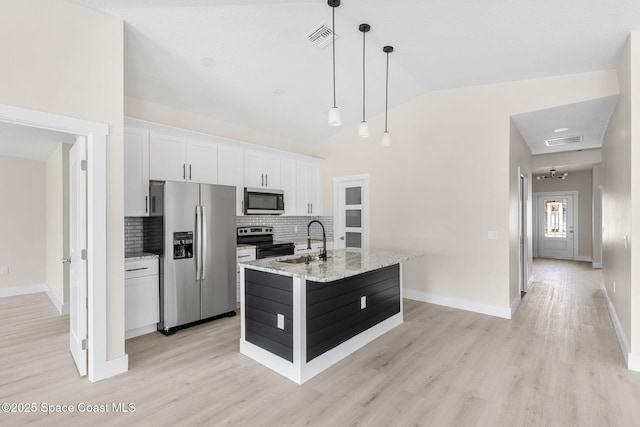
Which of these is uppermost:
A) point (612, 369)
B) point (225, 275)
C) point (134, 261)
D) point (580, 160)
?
point (580, 160)

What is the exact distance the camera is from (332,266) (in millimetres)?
2857

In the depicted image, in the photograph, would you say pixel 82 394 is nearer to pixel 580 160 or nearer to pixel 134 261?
pixel 134 261

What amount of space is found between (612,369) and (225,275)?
4098mm

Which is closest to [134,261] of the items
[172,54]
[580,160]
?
[172,54]

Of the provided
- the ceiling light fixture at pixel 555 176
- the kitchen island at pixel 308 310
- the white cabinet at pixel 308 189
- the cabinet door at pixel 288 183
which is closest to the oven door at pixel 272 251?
the cabinet door at pixel 288 183

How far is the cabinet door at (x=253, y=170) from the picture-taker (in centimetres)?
493

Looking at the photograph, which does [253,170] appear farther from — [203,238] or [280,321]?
[280,321]

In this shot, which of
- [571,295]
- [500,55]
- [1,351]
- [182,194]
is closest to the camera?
[1,351]

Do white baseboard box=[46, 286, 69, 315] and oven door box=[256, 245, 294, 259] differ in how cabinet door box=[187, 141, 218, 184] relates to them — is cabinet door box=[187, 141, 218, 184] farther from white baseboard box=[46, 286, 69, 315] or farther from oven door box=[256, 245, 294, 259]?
white baseboard box=[46, 286, 69, 315]

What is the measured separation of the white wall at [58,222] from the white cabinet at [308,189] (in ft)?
11.3

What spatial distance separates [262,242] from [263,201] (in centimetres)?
69

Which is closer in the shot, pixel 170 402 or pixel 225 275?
pixel 170 402

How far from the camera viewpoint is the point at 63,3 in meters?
2.49

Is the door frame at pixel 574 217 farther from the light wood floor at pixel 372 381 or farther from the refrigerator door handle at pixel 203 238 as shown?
the refrigerator door handle at pixel 203 238
